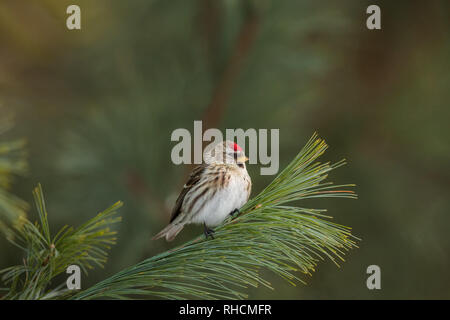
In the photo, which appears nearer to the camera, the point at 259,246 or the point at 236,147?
the point at 259,246

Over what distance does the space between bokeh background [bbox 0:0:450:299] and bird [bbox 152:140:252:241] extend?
7.8 inches

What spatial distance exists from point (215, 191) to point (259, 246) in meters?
0.93

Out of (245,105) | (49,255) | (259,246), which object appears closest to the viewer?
(49,255)

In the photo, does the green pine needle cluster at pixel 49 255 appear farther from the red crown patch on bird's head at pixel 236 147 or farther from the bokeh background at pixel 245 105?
the bokeh background at pixel 245 105

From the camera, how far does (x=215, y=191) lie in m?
2.32

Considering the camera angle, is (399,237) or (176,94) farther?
(399,237)

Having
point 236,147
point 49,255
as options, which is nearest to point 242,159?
Result: point 236,147

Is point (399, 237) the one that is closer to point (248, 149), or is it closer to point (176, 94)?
point (248, 149)

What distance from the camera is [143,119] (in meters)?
2.61

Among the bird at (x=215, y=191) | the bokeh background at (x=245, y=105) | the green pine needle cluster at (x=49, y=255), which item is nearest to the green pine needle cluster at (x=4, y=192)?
the green pine needle cluster at (x=49, y=255)

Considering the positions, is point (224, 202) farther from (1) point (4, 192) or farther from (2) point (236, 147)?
(1) point (4, 192)

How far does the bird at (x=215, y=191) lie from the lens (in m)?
2.27

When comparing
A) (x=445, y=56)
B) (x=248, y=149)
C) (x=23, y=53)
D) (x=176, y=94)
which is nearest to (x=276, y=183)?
(x=248, y=149)
